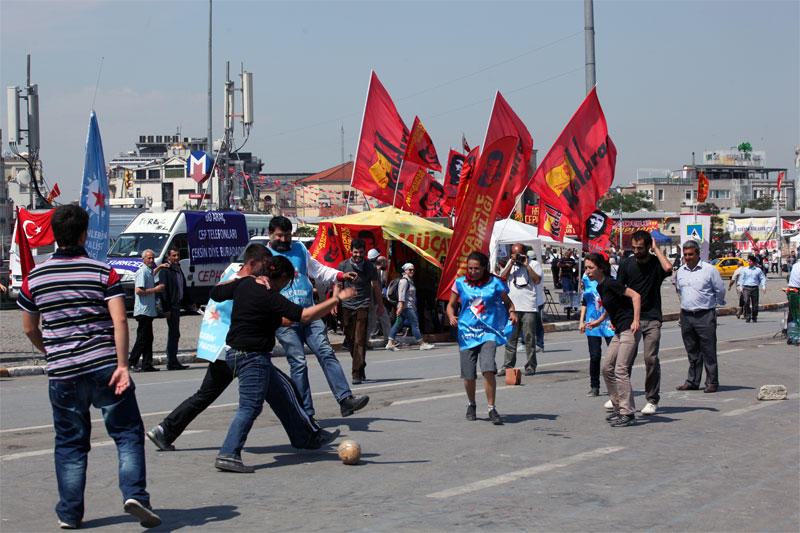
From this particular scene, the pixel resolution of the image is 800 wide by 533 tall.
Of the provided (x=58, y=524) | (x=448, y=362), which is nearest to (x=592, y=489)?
(x=58, y=524)

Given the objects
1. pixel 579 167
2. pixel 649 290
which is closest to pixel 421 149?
pixel 579 167

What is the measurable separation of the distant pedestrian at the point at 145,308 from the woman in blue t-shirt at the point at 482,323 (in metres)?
6.79

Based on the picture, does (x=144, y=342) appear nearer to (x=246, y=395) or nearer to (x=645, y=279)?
(x=246, y=395)

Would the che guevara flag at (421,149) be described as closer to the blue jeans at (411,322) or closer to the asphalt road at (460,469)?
the blue jeans at (411,322)

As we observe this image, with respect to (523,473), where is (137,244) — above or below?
above

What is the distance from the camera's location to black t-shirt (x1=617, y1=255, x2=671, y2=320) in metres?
9.80

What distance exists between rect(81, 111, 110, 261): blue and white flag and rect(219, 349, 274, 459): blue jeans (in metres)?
8.09

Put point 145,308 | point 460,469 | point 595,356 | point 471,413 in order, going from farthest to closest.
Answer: point 145,308 → point 595,356 → point 471,413 → point 460,469

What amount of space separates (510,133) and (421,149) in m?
2.26

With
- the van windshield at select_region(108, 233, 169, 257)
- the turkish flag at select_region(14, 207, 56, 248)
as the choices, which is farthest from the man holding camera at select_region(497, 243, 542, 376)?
the van windshield at select_region(108, 233, 169, 257)

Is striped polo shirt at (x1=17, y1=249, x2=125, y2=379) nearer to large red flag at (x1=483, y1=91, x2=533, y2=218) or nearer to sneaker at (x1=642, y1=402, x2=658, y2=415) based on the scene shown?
sneaker at (x1=642, y1=402, x2=658, y2=415)

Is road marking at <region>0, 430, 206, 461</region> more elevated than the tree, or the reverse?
the tree

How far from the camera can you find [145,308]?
14.3 meters

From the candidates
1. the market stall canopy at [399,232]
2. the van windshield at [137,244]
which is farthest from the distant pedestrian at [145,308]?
the van windshield at [137,244]
